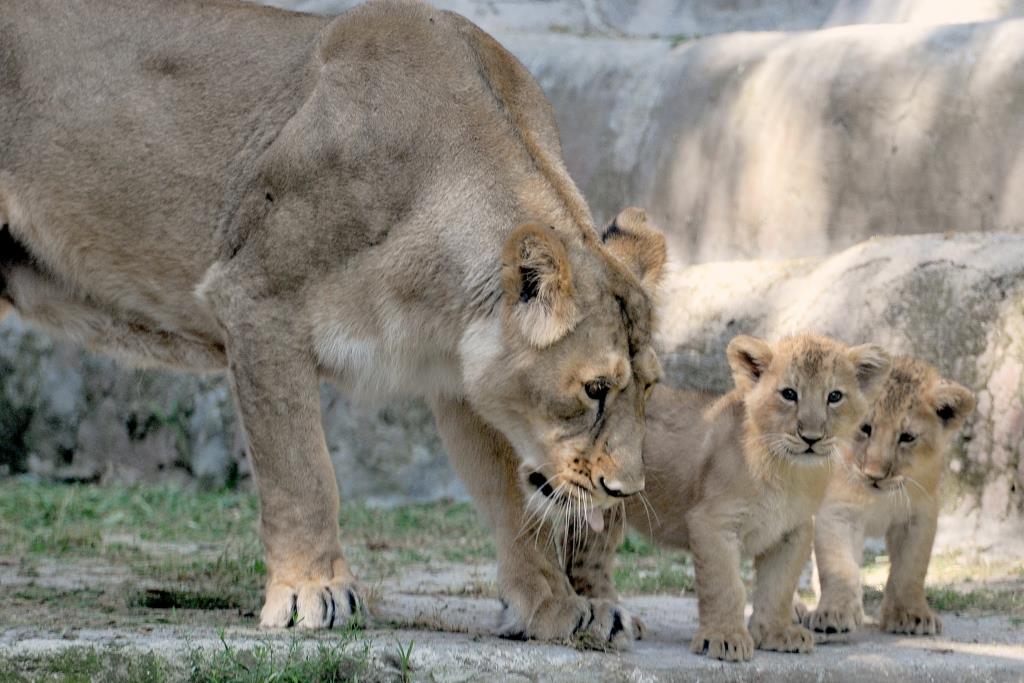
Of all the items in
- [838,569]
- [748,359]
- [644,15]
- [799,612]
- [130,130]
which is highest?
[644,15]

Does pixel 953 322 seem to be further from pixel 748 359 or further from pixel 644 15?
pixel 644 15

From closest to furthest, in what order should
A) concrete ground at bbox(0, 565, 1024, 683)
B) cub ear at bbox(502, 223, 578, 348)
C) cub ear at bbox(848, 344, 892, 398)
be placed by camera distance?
1. concrete ground at bbox(0, 565, 1024, 683)
2. cub ear at bbox(502, 223, 578, 348)
3. cub ear at bbox(848, 344, 892, 398)

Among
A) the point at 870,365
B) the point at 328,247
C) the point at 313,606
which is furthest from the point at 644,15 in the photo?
the point at 313,606

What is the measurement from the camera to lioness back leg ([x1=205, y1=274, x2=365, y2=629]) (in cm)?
474

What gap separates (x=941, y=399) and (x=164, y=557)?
3.33 meters

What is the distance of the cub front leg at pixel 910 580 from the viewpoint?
5270mm

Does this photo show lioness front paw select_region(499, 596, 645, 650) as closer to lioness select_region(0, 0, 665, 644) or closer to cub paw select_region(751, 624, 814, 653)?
lioness select_region(0, 0, 665, 644)

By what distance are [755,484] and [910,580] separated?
3.00ft

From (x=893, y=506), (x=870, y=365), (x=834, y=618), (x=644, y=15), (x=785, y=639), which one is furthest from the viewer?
(x=644, y=15)

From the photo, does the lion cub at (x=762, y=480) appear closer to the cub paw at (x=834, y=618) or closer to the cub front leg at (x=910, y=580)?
the cub paw at (x=834, y=618)

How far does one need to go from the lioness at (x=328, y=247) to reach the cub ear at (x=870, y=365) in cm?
74

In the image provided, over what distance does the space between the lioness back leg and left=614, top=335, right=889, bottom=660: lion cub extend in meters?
1.03

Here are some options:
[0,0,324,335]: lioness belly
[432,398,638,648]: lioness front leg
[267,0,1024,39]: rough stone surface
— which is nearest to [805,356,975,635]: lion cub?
[432,398,638,648]: lioness front leg

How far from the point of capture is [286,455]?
15.7ft
